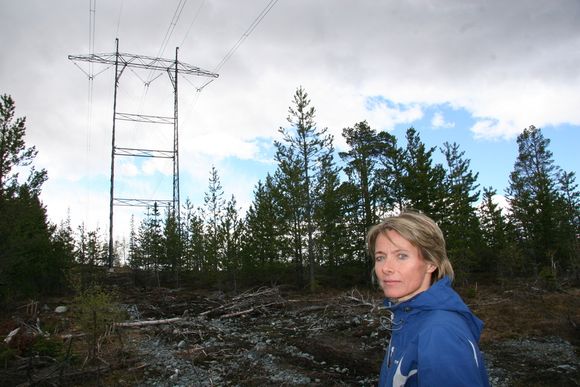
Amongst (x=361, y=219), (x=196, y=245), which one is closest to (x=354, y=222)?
(x=361, y=219)

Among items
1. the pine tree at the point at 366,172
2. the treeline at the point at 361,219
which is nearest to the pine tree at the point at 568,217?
the treeline at the point at 361,219

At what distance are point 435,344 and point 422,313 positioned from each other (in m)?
0.30

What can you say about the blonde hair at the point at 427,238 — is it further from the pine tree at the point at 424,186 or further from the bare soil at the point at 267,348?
the pine tree at the point at 424,186

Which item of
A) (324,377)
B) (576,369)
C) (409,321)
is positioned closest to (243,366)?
(324,377)

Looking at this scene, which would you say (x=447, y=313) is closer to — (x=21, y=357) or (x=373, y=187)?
(x=21, y=357)

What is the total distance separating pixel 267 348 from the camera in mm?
10562

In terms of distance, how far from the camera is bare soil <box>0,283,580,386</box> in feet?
25.8

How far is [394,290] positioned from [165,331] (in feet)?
40.8

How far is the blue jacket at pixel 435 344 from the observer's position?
1481mm

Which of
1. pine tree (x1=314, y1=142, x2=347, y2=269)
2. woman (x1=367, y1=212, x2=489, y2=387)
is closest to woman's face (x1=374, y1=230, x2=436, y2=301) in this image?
woman (x1=367, y1=212, x2=489, y2=387)

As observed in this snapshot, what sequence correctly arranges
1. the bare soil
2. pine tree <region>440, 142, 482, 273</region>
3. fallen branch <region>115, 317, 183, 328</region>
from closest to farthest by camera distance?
the bare soil → fallen branch <region>115, 317, 183, 328</region> → pine tree <region>440, 142, 482, 273</region>

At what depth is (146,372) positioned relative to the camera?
8648 millimetres

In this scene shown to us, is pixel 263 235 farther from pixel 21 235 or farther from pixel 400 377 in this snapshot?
pixel 400 377

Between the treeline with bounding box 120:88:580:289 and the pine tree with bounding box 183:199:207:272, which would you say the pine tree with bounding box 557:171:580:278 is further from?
the pine tree with bounding box 183:199:207:272
